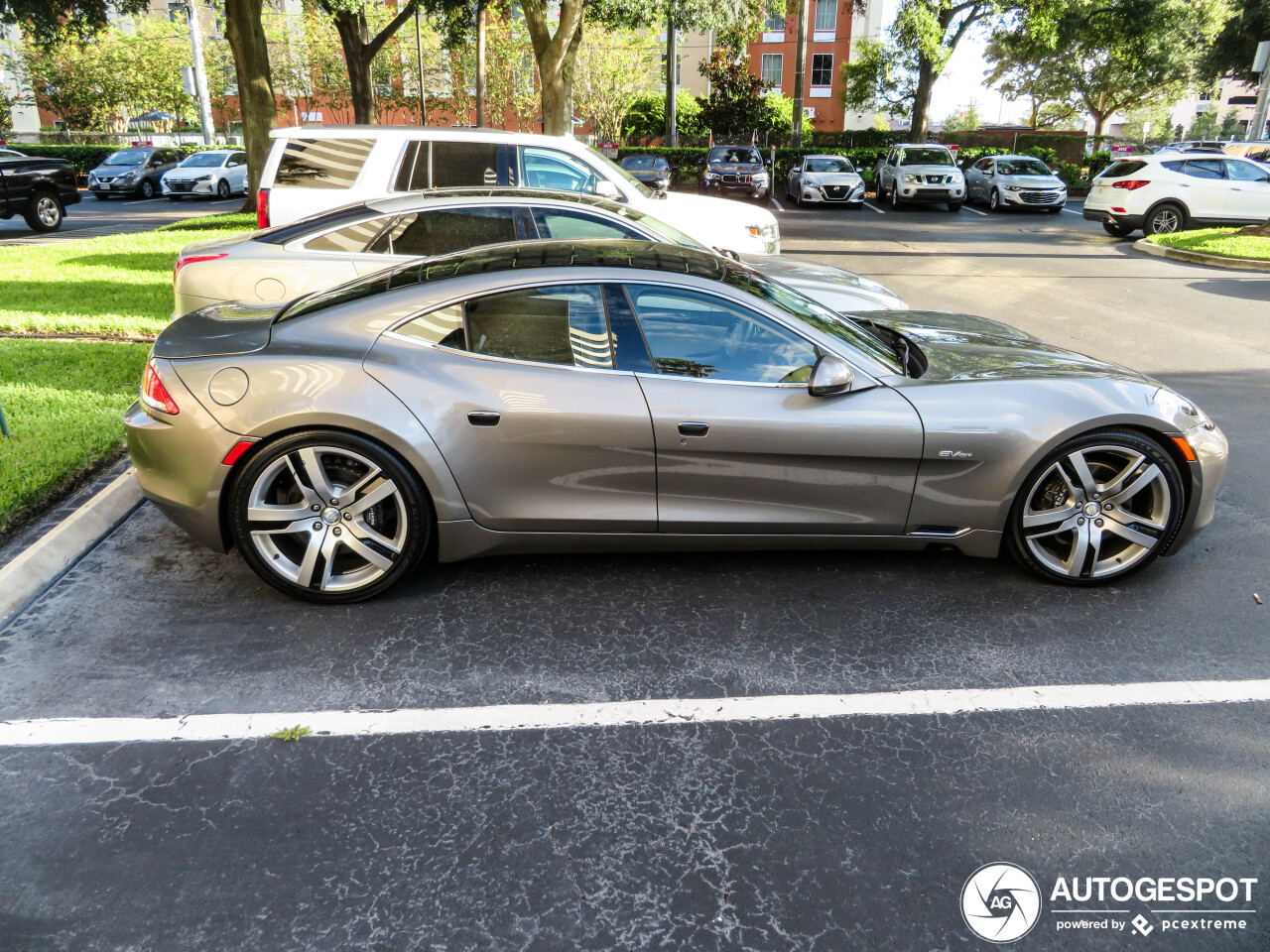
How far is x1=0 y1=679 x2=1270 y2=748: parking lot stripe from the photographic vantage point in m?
3.13

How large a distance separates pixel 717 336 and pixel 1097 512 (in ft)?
6.11

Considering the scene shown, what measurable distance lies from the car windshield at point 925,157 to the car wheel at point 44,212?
2045 centimetres

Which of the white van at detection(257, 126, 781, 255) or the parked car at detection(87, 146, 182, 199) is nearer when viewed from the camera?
the white van at detection(257, 126, 781, 255)

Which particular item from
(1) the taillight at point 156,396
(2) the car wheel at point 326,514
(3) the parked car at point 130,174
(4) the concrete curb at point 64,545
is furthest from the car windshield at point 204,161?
(2) the car wheel at point 326,514

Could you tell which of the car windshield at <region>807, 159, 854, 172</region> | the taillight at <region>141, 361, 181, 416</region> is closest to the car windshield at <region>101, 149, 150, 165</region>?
the car windshield at <region>807, 159, 854, 172</region>

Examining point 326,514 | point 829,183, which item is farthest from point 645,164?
point 326,514

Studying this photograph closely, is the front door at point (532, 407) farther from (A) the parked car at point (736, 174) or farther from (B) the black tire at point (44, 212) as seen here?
(A) the parked car at point (736, 174)

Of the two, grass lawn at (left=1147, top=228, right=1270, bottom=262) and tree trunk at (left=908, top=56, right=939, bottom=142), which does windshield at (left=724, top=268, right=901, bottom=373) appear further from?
tree trunk at (left=908, top=56, right=939, bottom=142)

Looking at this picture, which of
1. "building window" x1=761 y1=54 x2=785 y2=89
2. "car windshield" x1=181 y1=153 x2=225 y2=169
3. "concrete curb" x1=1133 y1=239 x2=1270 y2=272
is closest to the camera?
"concrete curb" x1=1133 y1=239 x2=1270 y2=272

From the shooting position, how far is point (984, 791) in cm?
286

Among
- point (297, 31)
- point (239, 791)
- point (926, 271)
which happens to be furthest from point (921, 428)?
point (297, 31)

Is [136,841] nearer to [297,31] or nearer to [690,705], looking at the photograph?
[690,705]

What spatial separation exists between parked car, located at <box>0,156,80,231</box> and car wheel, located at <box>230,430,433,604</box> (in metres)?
18.0

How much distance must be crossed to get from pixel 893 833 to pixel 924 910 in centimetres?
28
